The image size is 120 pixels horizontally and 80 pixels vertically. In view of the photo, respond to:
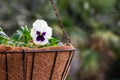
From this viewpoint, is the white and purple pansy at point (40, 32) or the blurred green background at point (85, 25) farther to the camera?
the blurred green background at point (85, 25)

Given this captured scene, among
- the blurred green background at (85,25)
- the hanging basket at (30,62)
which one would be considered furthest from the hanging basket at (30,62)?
the blurred green background at (85,25)

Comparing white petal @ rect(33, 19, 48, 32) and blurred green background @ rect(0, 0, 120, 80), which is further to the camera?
blurred green background @ rect(0, 0, 120, 80)

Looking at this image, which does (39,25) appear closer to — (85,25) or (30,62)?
(30,62)

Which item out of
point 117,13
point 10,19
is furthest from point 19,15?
point 117,13

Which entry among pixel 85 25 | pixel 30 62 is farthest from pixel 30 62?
pixel 85 25

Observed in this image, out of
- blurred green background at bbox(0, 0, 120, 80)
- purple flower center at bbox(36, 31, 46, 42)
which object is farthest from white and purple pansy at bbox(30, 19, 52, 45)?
blurred green background at bbox(0, 0, 120, 80)

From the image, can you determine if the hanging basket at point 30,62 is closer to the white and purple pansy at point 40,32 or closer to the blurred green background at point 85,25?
the white and purple pansy at point 40,32

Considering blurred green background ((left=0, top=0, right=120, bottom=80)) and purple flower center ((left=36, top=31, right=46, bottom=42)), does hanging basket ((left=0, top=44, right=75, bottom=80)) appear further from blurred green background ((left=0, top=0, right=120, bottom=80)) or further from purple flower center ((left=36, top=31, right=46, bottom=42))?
blurred green background ((left=0, top=0, right=120, bottom=80))
